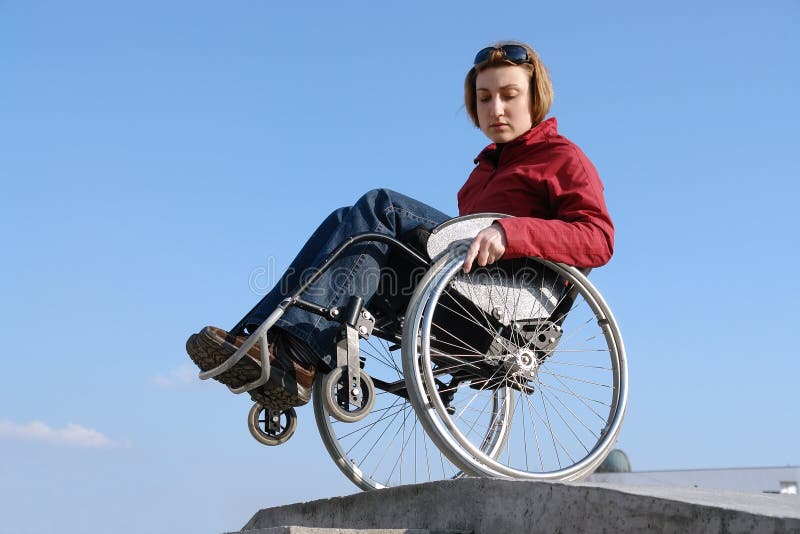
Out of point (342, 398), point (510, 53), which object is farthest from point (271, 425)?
point (510, 53)

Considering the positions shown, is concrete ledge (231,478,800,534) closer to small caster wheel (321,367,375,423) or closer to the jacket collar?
small caster wheel (321,367,375,423)

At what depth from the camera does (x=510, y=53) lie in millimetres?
3529

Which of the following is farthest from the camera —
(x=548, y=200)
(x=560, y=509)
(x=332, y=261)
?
(x=548, y=200)

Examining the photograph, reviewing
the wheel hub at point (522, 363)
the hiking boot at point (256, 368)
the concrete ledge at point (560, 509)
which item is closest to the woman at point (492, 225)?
the hiking boot at point (256, 368)

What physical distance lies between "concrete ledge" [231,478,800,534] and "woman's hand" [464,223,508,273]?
72cm

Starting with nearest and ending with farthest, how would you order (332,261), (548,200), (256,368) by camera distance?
(256,368)
(332,261)
(548,200)

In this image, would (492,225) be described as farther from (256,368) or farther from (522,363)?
(256,368)

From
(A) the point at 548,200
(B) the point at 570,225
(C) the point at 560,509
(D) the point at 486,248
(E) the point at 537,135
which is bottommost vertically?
(C) the point at 560,509

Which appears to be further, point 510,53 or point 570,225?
point 510,53

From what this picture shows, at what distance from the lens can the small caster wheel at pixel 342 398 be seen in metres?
2.96

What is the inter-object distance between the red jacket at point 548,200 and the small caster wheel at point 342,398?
631 mm

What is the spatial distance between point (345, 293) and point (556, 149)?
0.96 meters

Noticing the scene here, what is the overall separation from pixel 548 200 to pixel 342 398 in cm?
102

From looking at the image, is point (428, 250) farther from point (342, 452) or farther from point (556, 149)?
point (342, 452)
